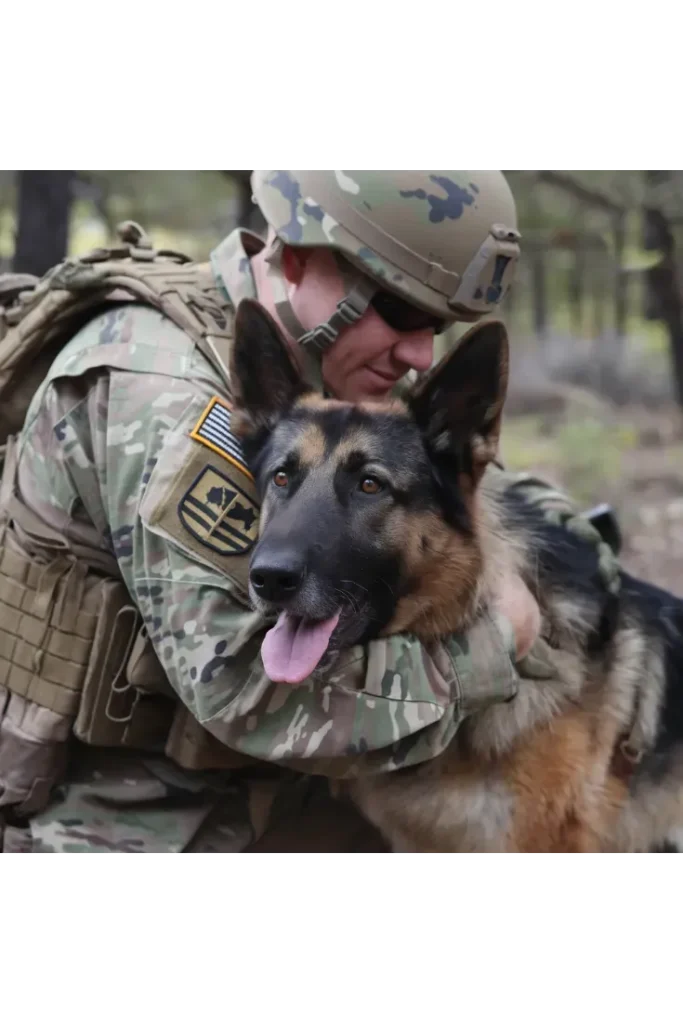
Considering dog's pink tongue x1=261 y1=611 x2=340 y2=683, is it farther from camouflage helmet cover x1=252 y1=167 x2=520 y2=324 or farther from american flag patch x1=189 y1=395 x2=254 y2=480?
camouflage helmet cover x1=252 y1=167 x2=520 y2=324

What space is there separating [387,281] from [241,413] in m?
0.53

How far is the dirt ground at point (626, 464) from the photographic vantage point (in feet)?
21.9

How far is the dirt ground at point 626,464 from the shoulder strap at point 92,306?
4.28 metres

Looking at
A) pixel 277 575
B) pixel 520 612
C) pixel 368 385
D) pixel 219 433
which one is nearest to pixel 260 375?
pixel 219 433

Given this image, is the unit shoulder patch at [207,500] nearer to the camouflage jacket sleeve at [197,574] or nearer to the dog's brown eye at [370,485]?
the camouflage jacket sleeve at [197,574]

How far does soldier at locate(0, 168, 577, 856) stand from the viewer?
8.09 ft

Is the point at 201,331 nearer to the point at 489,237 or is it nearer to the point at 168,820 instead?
the point at 489,237

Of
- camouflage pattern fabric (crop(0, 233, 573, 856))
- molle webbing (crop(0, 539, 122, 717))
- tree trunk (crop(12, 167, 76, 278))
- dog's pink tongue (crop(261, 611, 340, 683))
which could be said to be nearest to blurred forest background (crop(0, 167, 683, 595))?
tree trunk (crop(12, 167, 76, 278))

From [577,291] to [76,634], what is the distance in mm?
8610

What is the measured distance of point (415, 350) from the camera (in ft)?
9.41

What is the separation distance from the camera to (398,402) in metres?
2.71

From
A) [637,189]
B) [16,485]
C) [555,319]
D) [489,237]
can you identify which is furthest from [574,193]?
[16,485]

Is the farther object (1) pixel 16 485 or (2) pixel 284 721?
(1) pixel 16 485

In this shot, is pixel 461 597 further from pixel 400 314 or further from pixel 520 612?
pixel 400 314
